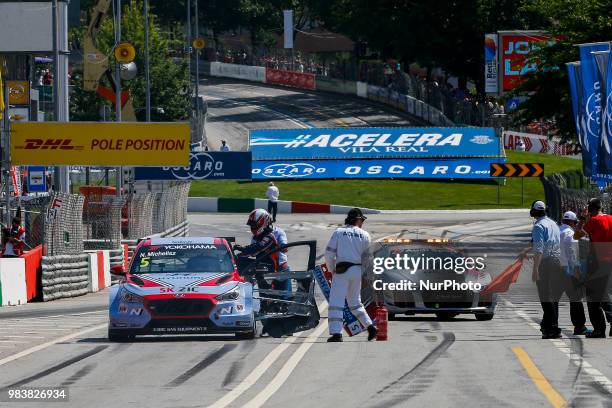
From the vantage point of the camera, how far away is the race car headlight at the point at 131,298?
17.1 meters

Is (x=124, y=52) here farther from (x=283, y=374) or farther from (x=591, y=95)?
(x=283, y=374)

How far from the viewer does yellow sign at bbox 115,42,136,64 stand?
4103 cm

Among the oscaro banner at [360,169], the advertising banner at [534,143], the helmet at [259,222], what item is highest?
the helmet at [259,222]

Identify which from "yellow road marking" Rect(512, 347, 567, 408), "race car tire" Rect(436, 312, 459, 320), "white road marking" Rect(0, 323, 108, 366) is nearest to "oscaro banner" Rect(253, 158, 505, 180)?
"race car tire" Rect(436, 312, 459, 320)

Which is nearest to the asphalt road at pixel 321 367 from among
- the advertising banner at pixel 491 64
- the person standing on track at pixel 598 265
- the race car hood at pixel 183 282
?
the person standing on track at pixel 598 265

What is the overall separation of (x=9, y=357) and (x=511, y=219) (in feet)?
130

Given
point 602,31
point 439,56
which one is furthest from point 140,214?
point 439,56

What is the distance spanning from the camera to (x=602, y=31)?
146 ft

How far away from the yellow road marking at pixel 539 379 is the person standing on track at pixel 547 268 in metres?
1.46

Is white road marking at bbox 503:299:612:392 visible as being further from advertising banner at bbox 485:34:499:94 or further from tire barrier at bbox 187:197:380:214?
advertising banner at bbox 485:34:499:94

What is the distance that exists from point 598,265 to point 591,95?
50.3ft

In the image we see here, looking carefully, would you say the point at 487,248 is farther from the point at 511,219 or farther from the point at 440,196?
the point at 440,196

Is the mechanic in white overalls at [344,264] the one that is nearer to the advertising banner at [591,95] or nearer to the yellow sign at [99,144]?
the advertising banner at [591,95]

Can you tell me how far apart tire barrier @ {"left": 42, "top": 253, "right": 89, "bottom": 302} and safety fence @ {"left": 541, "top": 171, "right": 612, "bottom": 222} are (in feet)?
45.2
